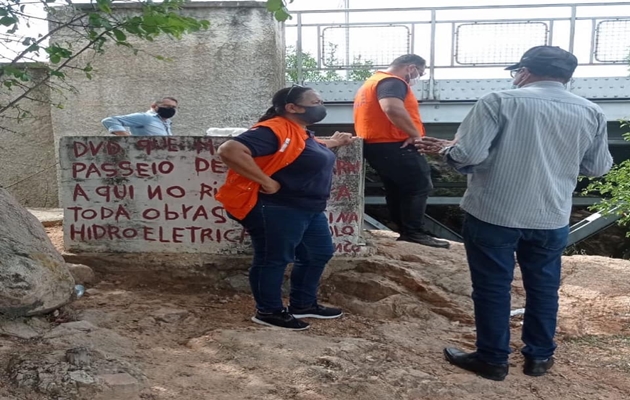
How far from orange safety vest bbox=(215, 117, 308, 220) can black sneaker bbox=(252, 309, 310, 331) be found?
577 millimetres

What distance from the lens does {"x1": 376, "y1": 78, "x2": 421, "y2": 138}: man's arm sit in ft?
13.9

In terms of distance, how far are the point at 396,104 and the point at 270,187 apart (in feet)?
5.15

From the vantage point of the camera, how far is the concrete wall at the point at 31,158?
727 centimetres

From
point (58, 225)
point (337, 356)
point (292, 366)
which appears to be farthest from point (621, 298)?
point (58, 225)

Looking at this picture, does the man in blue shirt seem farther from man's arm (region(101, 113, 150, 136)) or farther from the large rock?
the large rock

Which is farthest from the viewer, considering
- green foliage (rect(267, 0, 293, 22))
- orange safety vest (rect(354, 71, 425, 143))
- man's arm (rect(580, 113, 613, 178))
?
Answer: orange safety vest (rect(354, 71, 425, 143))

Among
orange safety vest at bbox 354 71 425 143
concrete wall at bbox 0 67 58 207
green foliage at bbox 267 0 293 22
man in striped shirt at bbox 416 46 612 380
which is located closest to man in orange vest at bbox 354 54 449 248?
orange safety vest at bbox 354 71 425 143

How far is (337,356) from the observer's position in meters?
2.90

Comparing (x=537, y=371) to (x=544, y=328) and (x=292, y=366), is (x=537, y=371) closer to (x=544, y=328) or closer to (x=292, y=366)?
(x=544, y=328)

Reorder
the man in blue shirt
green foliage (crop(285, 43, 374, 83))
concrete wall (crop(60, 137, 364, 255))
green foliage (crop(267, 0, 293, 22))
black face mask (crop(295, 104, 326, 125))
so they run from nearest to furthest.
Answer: green foliage (crop(267, 0, 293, 22))
black face mask (crop(295, 104, 326, 125))
concrete wall (crop(60, 137, 364, 255))
the man in blue shirt
green foliage (crop(285, 43, 374, 83))

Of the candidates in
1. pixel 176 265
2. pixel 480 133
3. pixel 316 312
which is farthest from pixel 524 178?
pixel 176 265

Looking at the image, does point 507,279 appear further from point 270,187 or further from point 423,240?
point 423,240

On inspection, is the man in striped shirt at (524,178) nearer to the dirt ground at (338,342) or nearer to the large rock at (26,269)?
the dirt ground at (338,342)

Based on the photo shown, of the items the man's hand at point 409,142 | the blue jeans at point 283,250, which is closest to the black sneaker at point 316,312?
the blue jeans at point 283,250
